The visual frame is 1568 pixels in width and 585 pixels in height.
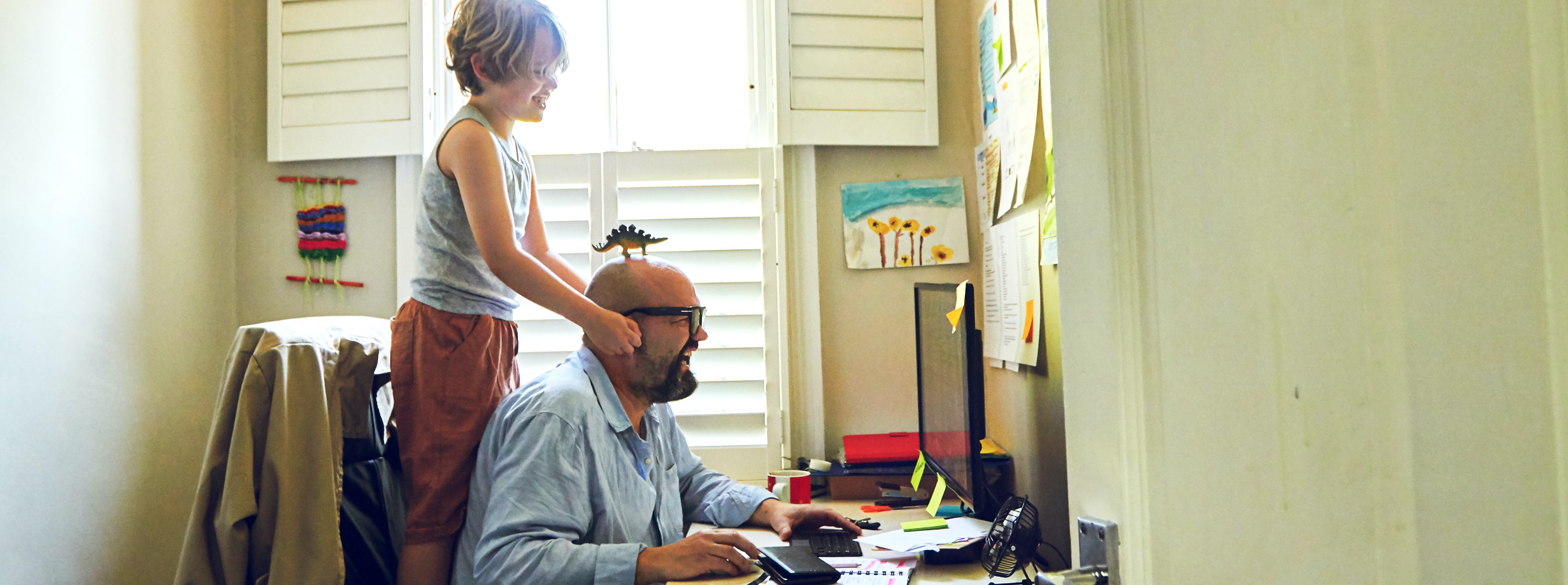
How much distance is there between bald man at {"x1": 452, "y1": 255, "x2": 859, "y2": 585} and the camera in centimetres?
133

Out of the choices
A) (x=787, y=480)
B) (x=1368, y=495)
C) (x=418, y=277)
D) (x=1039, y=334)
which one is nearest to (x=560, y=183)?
(x=418, y=277)

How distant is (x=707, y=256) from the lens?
2.44 m

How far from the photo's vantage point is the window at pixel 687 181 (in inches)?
95.2

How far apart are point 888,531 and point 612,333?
2.05 feet

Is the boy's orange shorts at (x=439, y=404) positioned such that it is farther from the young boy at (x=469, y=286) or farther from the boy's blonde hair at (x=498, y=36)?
the boy's blonde hair at (x=498, y=36)

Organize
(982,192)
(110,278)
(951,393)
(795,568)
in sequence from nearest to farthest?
(795,568), (951,393), (110,278), (982,192)

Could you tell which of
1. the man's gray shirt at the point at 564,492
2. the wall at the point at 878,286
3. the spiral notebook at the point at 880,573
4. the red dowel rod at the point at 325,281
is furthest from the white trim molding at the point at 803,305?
the red dowel rod at the point at 325,281

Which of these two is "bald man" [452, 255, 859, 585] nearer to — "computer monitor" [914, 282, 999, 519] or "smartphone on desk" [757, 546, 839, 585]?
"smartphone on desk" [757, 546, 839, 585]

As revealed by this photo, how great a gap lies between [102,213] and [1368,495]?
99.7 inches

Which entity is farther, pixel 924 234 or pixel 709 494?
pixel 924 234

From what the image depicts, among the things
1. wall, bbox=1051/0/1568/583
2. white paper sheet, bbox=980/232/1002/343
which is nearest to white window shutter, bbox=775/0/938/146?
white paper sheet, bbox=980/232/1002/343

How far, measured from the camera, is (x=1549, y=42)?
0.30 metres

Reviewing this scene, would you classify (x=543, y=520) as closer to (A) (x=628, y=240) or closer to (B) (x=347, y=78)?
(A) (x=628, y=240)

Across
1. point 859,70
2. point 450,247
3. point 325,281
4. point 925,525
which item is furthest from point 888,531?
point 325,281
